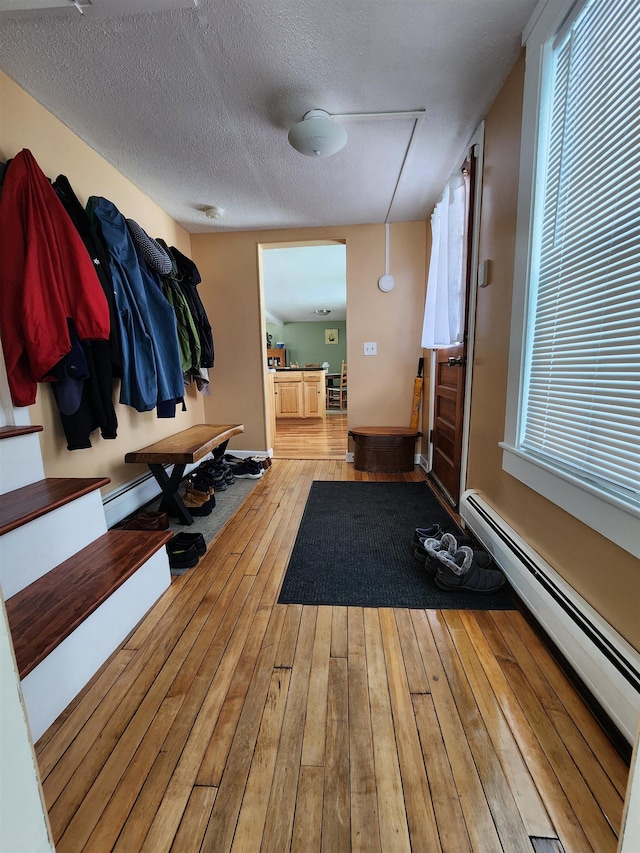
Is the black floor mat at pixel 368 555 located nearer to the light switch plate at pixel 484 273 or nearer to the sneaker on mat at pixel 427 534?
the sneaker on mat at pixel 427 534

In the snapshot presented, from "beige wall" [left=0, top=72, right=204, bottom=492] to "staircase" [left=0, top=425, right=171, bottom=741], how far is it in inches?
14.6

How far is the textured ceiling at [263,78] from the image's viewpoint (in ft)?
3.74

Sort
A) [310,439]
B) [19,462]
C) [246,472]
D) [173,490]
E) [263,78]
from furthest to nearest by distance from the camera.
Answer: [310,439]
[246,472]
[173,490]
[263,78]
[19,462]

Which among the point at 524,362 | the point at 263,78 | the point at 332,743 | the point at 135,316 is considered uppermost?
the point at 263,78

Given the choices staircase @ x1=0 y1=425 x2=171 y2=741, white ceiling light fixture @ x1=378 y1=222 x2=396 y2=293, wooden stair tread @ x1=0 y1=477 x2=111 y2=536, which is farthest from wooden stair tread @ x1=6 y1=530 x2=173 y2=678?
white ceiling light fixture @ x1=378 y1=222 x2=396 y2=293

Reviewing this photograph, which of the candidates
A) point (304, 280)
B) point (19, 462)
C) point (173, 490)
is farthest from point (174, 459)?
point (304, 280)

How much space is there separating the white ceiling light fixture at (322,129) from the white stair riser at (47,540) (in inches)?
71.4

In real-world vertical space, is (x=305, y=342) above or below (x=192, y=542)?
above

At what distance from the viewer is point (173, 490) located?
194 centimetres

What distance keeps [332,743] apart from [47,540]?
1034 millimetres

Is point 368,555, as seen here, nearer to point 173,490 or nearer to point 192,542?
point 192,542

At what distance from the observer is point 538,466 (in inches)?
44.4

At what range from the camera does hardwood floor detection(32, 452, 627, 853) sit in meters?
0.64

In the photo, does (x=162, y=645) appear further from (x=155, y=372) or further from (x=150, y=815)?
(x=155, y=372)
